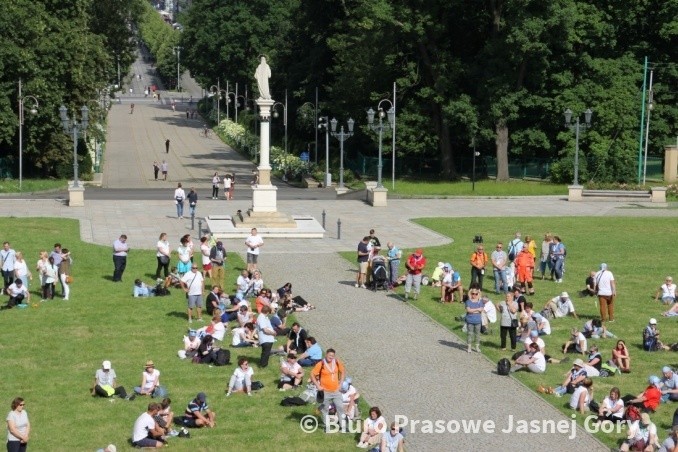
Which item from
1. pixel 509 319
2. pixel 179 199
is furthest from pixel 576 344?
pixel 179 199

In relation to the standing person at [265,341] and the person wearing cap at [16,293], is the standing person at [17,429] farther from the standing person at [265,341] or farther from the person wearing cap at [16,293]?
the person wearing cap at [16,293]

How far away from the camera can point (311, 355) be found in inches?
963

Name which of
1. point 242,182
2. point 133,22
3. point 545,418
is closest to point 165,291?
point 545,418

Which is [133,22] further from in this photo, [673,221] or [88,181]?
[673,221]

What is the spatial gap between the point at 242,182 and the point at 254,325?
4539 cm

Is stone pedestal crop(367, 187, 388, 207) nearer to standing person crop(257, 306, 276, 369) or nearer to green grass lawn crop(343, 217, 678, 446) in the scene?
green grass lawn crop(343, 217, 678, 446)

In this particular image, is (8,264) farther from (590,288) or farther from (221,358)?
(590,288)

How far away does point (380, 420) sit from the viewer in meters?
19.3

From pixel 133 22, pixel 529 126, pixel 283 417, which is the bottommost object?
pixel 283 417

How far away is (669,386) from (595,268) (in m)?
14.8

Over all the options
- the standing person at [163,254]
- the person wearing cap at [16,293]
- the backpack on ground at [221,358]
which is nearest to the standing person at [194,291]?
the backpack on ground at [221,358]

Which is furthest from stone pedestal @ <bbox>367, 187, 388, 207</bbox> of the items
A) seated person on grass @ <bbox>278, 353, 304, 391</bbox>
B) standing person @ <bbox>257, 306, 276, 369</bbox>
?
seated person on grass @ <bbox>278, 353, 304, 391</bbox>

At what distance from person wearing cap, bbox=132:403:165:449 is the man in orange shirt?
270cm

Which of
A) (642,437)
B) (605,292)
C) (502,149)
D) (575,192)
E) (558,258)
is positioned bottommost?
(642,437)
